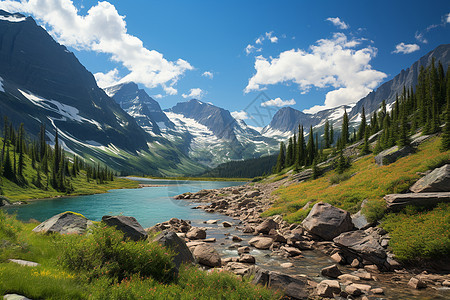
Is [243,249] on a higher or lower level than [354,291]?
lower

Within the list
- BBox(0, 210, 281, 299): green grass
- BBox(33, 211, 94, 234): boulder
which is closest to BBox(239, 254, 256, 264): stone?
BBox(0, 210, 281, 299): green grass

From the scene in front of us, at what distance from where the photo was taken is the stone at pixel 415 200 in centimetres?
1525

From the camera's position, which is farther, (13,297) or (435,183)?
(435,183)

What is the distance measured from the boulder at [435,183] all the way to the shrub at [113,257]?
19558mm

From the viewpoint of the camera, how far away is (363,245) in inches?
582

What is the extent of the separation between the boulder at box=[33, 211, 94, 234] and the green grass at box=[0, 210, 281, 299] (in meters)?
0.97

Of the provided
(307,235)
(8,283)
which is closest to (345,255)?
(307,235)

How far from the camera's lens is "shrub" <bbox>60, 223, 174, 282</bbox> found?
823 centimetres

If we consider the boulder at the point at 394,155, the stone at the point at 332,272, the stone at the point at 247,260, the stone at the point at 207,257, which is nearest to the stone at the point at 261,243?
the stone at the point at 247,260

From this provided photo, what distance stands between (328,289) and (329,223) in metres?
9.35

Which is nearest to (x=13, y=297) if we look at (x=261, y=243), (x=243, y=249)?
(x=243, y=249)

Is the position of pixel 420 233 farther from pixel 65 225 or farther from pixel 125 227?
pixel 65 225

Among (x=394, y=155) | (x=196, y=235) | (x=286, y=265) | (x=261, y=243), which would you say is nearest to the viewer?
(x=286, y=265)

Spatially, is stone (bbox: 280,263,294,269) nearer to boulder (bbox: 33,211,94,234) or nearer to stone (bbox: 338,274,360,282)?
stone (bbox: 338,274,360,282)
